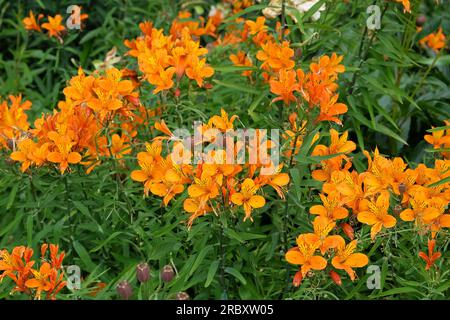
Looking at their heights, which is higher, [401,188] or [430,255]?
[401,188]

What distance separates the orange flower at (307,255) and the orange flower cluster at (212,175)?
0.50ft

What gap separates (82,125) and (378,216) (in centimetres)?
96

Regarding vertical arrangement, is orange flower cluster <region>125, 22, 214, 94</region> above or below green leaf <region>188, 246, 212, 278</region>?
above

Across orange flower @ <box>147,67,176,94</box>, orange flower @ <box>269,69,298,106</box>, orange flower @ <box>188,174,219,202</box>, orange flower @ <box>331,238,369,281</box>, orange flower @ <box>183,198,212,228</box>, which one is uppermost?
orange flower @ <box>147,67,176,94</box>

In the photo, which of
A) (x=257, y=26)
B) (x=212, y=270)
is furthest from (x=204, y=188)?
(x=257, y=26)

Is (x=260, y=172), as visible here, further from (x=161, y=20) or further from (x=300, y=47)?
(x=161, y=20)

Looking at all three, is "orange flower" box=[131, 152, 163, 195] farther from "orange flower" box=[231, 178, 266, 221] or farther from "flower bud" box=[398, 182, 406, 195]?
"flower bud" box=[398, 182, 406, 195]

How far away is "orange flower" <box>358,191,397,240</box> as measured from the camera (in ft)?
6.72

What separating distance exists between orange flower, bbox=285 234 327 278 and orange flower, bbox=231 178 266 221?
153 millimetres

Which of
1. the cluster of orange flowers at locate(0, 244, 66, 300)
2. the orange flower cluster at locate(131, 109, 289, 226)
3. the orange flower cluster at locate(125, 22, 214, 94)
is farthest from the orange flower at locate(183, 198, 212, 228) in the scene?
the orange flower cluster at locate(125, 22, 214, 94)

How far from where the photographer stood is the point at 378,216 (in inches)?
81.4

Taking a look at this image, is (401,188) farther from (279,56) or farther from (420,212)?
(279,56)

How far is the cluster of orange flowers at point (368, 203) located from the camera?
2.02 metres
